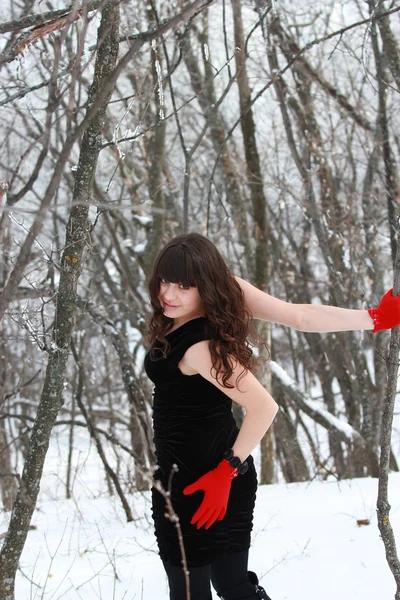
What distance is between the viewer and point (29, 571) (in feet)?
10.3

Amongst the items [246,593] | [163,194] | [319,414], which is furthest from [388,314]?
[163,194]

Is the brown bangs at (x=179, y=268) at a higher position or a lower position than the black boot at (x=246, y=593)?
higher

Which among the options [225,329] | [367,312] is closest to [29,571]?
[225,329]

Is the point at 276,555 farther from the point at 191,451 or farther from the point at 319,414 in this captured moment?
the point at 319,414

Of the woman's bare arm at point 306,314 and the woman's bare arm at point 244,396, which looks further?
the woman's bare arm at point 306,314

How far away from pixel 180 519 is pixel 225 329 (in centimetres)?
65

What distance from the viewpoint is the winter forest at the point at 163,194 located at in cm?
217

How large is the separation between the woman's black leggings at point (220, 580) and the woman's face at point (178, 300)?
2.74ft

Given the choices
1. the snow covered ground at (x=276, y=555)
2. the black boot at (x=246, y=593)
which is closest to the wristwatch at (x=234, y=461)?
the black boot at (x=246, y=593)

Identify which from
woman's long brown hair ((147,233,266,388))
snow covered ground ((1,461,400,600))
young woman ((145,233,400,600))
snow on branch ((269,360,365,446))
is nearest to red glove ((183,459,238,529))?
young woman ((145,233,400,600))

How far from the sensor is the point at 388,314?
1939 millimetres

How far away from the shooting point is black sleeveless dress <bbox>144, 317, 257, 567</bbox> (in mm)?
1938

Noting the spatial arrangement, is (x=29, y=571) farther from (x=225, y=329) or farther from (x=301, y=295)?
(x=301, y=295)

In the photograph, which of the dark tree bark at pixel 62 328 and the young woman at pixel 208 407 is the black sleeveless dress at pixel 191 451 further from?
the dark tree bark at pixel 62 328
